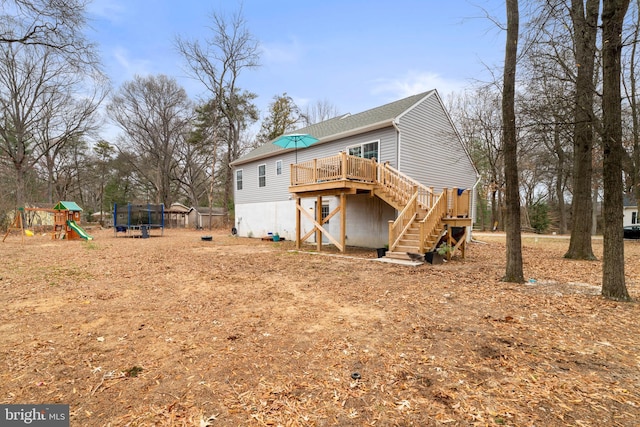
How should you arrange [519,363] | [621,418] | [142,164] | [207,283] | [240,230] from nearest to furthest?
1. [621,418]
2. [519,363]
3. [207,283]
4. [240,230]
5. [142,164]

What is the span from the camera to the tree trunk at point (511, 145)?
6.37 m

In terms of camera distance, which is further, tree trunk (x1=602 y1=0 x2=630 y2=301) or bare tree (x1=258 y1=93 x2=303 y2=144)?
bare tree (x1=258 y1=93 x2=303 y2=144)

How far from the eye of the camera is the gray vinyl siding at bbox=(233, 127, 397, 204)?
39.7ft

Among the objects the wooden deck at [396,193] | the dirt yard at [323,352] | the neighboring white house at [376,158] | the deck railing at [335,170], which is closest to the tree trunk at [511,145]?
the dirt yard at [323,352]

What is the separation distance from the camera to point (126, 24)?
33.3 ft

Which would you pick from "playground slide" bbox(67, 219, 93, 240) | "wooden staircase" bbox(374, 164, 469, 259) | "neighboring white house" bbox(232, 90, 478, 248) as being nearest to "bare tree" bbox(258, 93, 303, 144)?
"neighboring white house" bbox(232, 90, 478, 248)

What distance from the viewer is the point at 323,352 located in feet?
10.7

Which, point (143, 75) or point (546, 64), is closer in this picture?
point (546, 64)

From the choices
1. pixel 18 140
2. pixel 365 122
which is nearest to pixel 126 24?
pixel 365 122

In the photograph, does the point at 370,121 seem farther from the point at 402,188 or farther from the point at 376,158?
the point at 402,188

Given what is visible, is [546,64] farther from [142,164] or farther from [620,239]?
[142,164]

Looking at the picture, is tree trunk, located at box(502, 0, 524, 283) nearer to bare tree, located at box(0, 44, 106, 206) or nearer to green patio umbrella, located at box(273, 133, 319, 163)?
green patio umbrella, located at box(273, 133, 319, 163)

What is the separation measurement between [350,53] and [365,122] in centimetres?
495

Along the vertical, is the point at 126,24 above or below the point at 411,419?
above
